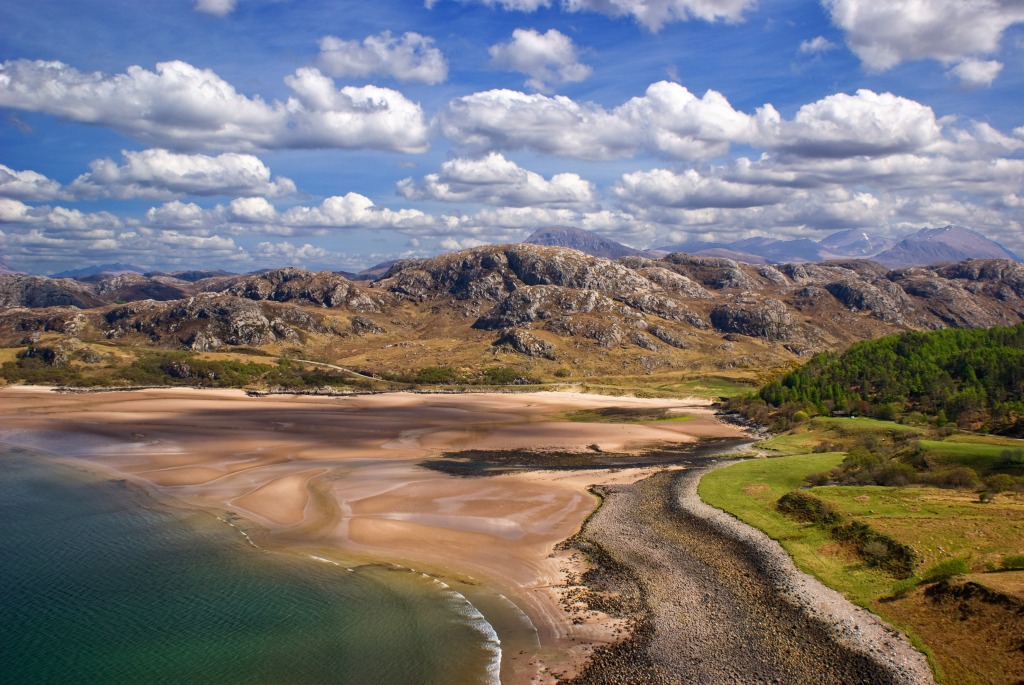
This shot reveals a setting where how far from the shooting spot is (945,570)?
33.3 meters

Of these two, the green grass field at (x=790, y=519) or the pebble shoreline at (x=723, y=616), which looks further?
the green grass field at (x=790, y=519)

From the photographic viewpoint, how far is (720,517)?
4947 cm

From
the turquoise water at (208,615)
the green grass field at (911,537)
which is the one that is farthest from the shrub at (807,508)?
the turquoise water at (208,615)

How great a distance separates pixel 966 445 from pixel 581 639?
5257 cm

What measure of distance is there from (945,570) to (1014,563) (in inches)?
130

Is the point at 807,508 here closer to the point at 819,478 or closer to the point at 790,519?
the point at 790,519

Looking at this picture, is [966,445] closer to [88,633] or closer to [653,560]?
[653,560]

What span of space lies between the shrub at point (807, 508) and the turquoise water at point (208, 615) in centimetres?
2717

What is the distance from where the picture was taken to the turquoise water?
27.8 meters

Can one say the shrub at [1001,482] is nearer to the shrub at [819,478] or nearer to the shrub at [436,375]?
the shrub at [819,478]

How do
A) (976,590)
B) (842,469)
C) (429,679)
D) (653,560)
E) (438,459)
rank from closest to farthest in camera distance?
(429,679), (976,590), (653,560), (842,469), (438,459)

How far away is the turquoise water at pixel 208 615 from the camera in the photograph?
2780cm

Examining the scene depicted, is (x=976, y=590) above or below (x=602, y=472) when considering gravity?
above

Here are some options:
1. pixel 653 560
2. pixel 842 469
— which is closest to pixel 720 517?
pixel 653 560
